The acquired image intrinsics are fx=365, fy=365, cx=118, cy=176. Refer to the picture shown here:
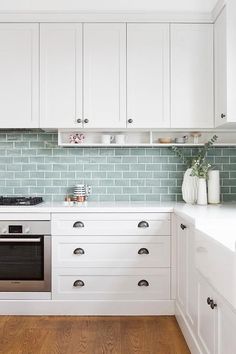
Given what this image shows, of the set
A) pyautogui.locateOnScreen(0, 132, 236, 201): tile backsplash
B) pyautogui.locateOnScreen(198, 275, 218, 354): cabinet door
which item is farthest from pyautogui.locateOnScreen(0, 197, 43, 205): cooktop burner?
pyautogui.locateOnScreen(198, 275, 218, 354): cabinet door

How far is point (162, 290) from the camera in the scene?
292 centimetres

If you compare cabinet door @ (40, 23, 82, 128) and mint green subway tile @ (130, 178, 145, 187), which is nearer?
cabinet door @ (40, 23, 82, 128)

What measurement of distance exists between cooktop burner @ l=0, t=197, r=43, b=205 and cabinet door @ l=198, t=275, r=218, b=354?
1655 mm

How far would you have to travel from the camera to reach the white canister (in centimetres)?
319

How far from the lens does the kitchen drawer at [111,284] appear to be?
2912 millimetres

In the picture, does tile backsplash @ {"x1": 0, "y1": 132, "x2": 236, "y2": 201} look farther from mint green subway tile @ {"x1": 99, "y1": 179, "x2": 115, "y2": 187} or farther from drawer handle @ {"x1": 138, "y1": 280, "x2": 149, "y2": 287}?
drawer handle @ {"x1": 138, "y1": 280, "x2": 149, "y2": 287}

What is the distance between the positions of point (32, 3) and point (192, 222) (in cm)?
250

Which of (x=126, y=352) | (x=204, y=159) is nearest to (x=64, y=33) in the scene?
(x=204, y=159)

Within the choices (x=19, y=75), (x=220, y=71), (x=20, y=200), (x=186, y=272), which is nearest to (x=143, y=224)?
(x=186, y=272)

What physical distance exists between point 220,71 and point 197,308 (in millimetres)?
1841

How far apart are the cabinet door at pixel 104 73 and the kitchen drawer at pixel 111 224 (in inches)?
30.6

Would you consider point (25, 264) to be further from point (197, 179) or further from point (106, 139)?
point (197, 179)

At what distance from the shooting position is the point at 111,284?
9.56 ft

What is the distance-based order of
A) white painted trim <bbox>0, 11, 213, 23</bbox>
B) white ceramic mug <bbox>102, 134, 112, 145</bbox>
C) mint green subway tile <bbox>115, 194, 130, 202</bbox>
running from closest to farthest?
white painted trim <bbox>0, 11, 213, 23</bbox>, white ceramic mug <bbox>102, 134, 112, 145</bbox>, mint green subway tile <bbox>115, 194, 130, 202</bbox>
